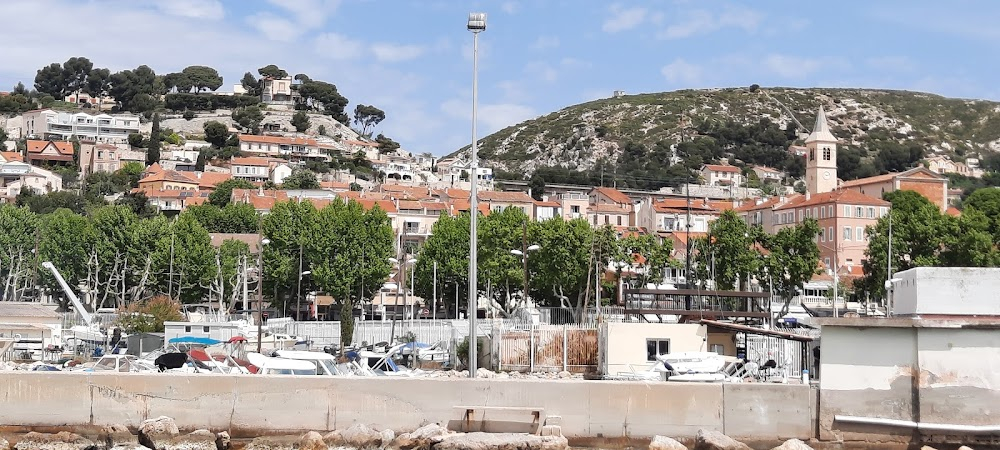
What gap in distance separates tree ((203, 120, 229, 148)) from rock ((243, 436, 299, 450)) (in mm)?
169537

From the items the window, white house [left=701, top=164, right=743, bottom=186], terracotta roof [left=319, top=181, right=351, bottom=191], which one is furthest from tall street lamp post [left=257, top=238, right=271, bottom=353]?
white house [left=701, top=164, right=743, bottom=186]

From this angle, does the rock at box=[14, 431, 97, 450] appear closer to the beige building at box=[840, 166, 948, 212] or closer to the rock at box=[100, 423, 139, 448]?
the rock at box=[100, 423, 139, 448]

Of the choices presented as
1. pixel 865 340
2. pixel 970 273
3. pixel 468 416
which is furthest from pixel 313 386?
pixel 970 273

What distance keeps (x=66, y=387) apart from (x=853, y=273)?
8199 centimetres

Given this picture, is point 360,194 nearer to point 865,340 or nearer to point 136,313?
point 136,313

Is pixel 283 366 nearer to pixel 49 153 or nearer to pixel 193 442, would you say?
pixel 193 442

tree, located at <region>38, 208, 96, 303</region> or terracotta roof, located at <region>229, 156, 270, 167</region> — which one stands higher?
terracotta roof, located at <region>229, 156, 270, 167</region>

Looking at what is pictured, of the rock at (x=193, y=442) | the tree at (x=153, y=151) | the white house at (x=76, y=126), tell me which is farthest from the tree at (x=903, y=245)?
the white house at (x=76, y=126)

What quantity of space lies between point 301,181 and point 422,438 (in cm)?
12747

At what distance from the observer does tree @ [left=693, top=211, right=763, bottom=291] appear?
232 ft

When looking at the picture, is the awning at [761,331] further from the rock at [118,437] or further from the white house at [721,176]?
the white house at [721,176]

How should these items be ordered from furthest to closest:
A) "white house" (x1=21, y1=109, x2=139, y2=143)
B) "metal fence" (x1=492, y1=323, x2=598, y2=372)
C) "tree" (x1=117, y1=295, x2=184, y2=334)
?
"white house" (x1=21, y1=109, x2=139, y2=143) < "tree" (x1=117, y1=295, x2=184, y2=334) < "metal fence" (x1=492, y1=323, x2=598, y2=372)

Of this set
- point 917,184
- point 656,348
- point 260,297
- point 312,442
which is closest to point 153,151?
point 917,184

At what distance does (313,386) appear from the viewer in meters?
26.0
